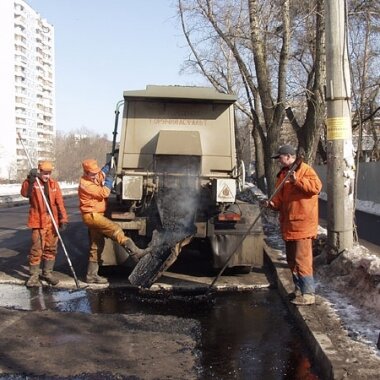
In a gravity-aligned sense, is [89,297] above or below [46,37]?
below

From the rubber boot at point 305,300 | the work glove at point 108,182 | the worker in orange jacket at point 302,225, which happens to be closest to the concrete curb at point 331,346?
the rubber boot at point 305,300

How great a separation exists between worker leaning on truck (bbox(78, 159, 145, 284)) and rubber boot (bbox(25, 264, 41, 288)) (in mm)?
703

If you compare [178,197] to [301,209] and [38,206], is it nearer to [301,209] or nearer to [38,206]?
[38,206]

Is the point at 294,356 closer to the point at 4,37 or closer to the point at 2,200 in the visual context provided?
the point at 2,200

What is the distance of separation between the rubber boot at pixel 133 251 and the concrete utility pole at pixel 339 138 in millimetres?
2607

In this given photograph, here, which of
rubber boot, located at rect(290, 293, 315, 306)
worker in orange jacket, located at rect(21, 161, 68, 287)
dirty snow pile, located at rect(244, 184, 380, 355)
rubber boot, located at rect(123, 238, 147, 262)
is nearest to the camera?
dirty snow pile, located at rect(244, 184, 380, 355)

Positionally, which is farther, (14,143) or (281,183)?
(14,143)

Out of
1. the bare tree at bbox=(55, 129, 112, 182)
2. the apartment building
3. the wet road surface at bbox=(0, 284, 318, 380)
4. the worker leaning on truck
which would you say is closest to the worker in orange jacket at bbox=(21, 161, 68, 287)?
the wet road surface at bbox=(0, 284, 318, 380)

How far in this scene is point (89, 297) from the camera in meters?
7.25

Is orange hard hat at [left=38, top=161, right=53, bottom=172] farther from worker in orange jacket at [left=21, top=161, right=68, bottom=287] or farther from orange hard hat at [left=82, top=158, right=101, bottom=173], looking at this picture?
orange hard hat at [left=82, top=158, right=101, bottom=173]

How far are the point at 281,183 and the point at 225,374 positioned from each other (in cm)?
244

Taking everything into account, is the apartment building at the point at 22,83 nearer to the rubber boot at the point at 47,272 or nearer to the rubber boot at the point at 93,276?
the rubber boot at the point at 47,272

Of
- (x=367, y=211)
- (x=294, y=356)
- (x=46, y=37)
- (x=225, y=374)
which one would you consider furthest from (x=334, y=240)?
(x=46, y=37)

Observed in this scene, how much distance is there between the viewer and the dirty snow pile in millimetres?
5219
